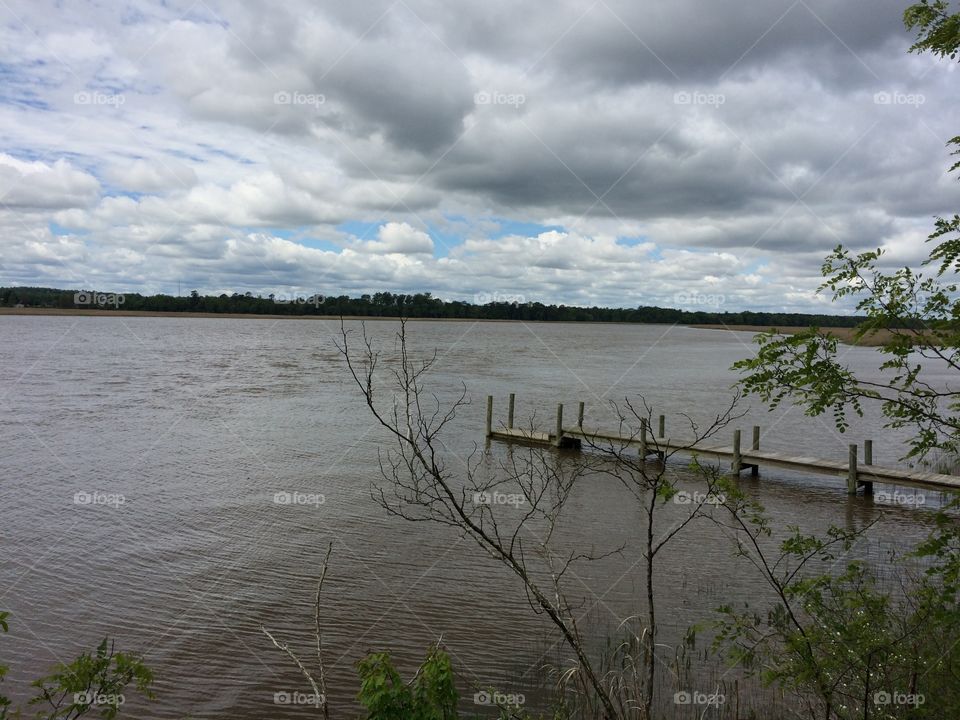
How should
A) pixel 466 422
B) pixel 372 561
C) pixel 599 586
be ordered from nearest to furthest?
pixel 599 586 → pixel 372 561 → pixel 466 422

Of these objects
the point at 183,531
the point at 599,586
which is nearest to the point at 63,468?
the point at 183,531

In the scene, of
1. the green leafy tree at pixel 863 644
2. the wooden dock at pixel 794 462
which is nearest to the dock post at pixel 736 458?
the wooden dock at pixel 794 462

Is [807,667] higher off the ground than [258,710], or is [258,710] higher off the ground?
[807,667]

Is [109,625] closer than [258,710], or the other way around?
[258,710]

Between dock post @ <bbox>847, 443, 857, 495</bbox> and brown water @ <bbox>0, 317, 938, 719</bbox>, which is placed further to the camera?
dock post @ <bbox>847, 443, 857, 495</bbox>

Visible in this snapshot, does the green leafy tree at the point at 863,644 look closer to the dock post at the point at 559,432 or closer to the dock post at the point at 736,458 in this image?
the dock post at the point at 736,458

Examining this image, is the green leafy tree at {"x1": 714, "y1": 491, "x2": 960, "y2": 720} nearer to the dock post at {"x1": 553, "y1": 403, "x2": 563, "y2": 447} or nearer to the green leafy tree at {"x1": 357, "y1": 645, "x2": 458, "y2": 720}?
the green leafy tree at {"x1": 357, "y1": 645, "x2": 458, "y2": 720}

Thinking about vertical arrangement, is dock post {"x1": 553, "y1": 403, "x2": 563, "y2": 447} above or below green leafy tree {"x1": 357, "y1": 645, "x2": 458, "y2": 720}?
below

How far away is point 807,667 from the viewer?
169 inches

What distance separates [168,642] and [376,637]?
257cm

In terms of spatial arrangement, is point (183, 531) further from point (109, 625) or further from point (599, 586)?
point (599, 586)

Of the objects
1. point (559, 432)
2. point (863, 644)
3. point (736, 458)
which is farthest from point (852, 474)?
point (863, 644)

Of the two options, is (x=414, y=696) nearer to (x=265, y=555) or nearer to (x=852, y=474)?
(x=265, y=555)

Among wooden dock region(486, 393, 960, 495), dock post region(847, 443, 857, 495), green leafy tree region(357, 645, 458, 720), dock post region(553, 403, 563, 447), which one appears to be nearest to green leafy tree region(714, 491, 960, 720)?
green leafy tree region(357, 645, 458, 720)
